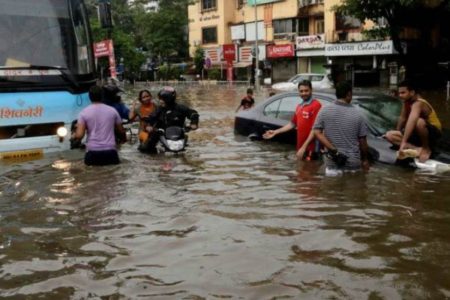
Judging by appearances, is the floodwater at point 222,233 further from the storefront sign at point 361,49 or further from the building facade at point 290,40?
the storefront sign at point 361,49

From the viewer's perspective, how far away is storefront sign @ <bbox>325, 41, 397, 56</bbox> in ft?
114

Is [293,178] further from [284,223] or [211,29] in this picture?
[211,29]

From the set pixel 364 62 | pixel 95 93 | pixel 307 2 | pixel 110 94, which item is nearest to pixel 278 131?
pixel 95 93

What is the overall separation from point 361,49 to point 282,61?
38.8ft

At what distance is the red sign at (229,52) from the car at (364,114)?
42.4 m

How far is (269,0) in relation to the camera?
160ft

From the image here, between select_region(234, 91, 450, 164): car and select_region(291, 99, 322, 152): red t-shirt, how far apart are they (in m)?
0.64

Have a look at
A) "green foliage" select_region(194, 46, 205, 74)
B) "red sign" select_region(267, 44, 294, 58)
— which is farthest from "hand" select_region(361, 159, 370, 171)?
"green foliage" select_region(194, 46, 205, 74)

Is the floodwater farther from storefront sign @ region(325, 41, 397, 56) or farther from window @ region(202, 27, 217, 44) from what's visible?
window @ region(202, 27, 217, 44)

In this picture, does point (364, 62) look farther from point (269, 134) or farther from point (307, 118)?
point (307, 118)

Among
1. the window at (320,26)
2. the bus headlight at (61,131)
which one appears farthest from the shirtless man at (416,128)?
the window at (320,26)

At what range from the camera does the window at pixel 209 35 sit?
56.6 metres

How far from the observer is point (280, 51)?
1834 inches

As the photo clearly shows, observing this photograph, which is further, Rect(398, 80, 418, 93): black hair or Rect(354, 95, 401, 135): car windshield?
Rect(354, 95, 401, 135): car windshield
